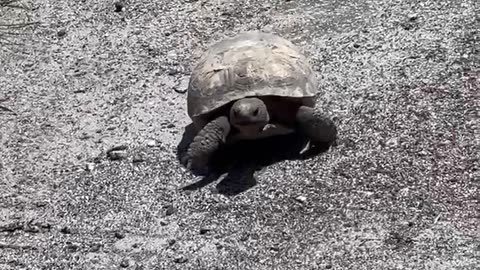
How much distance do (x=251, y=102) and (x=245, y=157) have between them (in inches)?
13.5

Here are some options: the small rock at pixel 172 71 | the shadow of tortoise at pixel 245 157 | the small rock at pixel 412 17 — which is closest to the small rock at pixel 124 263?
the shadow of tortoise at pixel 245 157

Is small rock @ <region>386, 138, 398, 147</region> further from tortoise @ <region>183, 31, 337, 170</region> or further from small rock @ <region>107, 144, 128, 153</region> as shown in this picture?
small rock @ <region>107, 144, 128, 153</region>

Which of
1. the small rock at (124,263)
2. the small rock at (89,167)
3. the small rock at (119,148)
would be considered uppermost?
the small rock at (119,148)

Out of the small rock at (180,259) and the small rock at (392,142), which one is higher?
the small rock at (392,142)

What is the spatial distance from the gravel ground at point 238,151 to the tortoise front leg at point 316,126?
85 millimetres

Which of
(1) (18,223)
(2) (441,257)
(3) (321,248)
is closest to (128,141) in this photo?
(1) (18,223)

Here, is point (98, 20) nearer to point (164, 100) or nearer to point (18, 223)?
point (164, 100)

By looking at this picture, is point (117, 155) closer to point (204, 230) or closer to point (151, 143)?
point (151, 143)

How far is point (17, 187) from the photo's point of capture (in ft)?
16.3

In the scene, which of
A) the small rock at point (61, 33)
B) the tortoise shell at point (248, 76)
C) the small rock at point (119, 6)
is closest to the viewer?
the tortoise shell at point (248, 76)

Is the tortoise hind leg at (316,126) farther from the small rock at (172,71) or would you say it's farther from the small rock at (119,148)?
the small rock at (172,71)

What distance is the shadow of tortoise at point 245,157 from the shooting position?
4.76 metres

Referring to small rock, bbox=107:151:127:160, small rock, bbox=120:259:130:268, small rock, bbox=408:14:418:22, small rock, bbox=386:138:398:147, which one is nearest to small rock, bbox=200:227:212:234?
small rock, bbox=120:259:130:268

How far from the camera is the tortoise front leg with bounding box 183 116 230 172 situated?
486 cm
